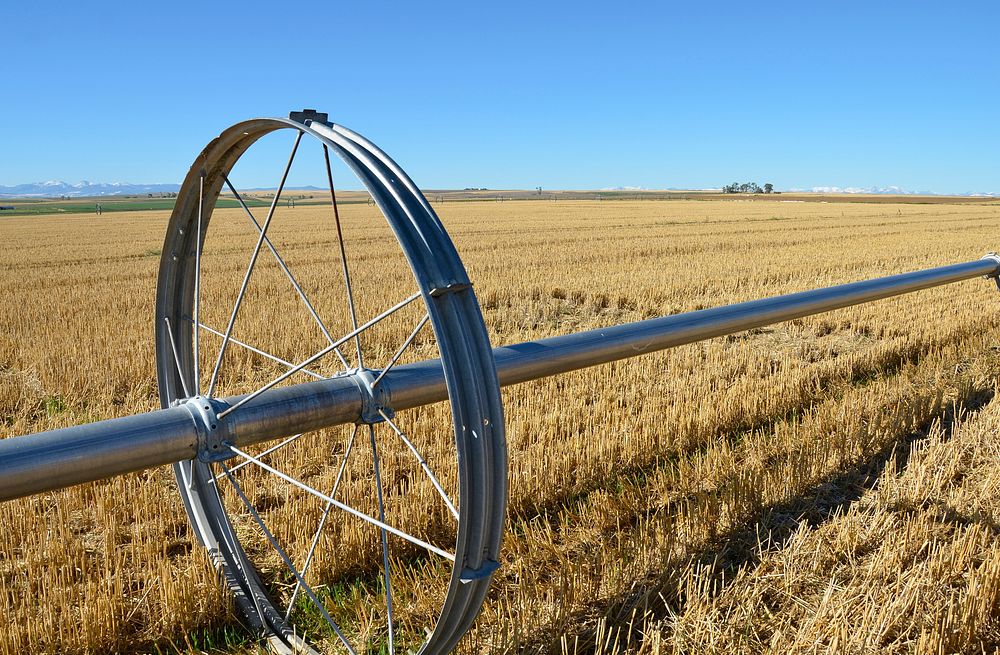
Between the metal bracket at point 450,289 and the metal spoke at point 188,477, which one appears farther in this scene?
the metal spoke at point 188,477

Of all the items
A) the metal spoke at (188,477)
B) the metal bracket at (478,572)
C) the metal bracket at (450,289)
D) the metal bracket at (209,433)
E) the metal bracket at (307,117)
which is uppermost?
the metal bracket at (307,117)

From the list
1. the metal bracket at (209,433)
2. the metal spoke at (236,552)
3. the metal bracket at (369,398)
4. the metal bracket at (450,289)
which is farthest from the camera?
the metal spoke at (236,552)

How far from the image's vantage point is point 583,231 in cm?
2336

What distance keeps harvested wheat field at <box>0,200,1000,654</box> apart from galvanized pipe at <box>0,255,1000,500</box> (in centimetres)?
53

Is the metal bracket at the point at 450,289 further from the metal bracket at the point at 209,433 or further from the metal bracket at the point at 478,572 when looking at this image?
the metal bracket at the point at 209,433

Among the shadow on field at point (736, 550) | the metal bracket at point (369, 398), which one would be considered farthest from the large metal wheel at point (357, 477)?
the shadow on field at point (736, 550)

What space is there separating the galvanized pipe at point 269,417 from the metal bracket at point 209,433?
0.02m

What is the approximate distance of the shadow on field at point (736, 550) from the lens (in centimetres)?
245

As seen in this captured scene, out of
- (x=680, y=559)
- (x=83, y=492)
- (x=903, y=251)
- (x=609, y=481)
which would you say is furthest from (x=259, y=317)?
(x=903, y=251)

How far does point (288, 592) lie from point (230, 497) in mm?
1000

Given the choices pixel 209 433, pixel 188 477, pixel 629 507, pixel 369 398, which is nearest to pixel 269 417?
pixel 209 433

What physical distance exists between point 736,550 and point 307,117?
2.26 meters

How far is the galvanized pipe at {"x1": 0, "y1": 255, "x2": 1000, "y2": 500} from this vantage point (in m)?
1.74

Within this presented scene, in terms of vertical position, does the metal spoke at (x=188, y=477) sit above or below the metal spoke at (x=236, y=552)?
above
